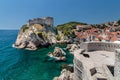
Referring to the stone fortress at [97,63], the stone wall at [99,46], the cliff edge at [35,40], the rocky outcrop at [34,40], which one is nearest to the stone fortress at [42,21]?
the cliff edge at [35,40]

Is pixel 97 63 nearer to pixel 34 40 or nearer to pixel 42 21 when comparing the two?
pixel 34 40

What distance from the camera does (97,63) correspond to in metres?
18.1

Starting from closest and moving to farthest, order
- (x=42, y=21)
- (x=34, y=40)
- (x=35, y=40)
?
1. (x=34, y=40)
2. (x=35, y=40)
3. (x=42, y=21)

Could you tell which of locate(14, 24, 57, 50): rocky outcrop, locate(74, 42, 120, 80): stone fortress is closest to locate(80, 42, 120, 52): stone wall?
locate(74, 42, 120, 80): stone fortress

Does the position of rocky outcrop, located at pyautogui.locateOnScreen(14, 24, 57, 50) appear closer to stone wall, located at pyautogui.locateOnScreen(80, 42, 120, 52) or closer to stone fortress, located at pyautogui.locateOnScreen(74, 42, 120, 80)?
stone wall, located at pyautogui.locateOnScreen(80, 42, 120, 52)

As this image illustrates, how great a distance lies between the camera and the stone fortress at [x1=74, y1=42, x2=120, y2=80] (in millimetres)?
11630

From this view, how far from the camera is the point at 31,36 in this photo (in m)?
76.8

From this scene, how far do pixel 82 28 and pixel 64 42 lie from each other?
130ft

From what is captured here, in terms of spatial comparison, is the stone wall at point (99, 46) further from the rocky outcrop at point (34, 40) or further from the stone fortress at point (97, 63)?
the rocky outcrop at point (34, 40)

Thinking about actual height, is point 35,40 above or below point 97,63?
above

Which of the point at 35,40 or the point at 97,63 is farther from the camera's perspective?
the point at 35,40

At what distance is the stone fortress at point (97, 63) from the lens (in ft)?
38.2

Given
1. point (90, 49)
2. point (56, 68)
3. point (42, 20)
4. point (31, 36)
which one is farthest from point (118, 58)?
point (42, 20)

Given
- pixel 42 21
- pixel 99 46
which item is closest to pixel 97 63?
pixel 99 46
